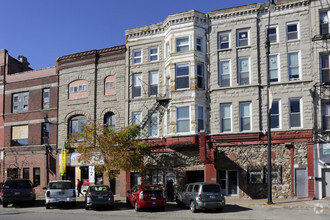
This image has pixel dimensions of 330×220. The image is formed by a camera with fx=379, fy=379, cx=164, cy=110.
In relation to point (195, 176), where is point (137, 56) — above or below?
above

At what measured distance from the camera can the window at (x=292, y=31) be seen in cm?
2652

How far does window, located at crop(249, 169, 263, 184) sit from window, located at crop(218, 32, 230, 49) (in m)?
9.24

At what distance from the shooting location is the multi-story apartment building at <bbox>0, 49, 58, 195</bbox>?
34125 mm

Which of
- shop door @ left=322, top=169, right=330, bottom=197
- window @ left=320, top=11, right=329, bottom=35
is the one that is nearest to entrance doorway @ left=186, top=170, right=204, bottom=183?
shop door @ left=322, top=169, right=330, bottom=197

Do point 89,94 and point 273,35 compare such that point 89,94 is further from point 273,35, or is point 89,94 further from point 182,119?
point 273,35

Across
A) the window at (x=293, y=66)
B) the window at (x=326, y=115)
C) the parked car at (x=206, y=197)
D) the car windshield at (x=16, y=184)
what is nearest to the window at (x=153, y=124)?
the parked car at (x=206, y=197)

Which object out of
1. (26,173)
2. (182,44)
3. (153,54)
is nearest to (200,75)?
(182,44)

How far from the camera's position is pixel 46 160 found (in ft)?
111

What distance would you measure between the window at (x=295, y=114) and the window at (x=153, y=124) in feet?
33.1

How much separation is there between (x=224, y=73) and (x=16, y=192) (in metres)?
16.4

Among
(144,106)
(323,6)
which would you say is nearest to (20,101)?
(144,106)

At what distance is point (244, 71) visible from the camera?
27375 mm

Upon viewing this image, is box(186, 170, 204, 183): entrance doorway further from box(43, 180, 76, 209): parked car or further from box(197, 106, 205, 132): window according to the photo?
box(43, 180, 76, 209): parked car

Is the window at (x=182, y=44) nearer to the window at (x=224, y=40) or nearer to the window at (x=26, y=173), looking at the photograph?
the window at (x=224, y=40)
